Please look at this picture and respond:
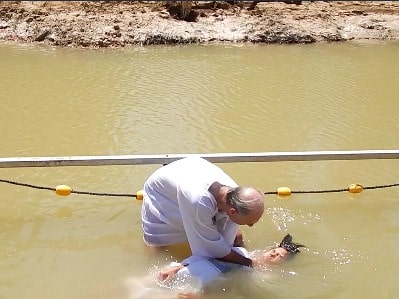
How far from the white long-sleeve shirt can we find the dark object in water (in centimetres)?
61

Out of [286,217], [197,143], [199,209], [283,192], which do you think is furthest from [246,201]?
[197,143]

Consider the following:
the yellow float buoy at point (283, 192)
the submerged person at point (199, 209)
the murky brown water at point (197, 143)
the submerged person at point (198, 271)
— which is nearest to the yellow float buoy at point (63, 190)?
the murky brown water at point (197, 143)

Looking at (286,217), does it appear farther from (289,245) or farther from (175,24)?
(175,24)

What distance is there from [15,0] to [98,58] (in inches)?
167

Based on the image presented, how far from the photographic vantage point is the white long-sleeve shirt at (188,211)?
320cm

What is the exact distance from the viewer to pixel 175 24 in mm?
11422

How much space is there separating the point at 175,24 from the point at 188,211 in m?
8.76

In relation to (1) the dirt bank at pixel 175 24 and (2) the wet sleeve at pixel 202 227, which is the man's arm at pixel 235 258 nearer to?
(2) the wet sleeve at pixel 202 227

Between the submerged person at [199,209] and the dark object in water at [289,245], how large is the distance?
0.36m

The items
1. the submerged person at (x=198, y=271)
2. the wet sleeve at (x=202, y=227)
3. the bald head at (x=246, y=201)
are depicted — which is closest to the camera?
the bald head at (x=246, y=201)

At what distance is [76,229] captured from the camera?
418 cm

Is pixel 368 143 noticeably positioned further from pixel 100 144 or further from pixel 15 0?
pixel 15 0

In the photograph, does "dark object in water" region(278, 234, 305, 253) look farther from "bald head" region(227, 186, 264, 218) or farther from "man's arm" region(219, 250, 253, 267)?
"bald head" region(227, 186, 264, 218)

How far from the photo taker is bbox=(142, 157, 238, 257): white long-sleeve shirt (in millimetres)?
3199
